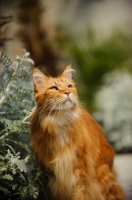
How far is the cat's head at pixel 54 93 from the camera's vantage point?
2.04 meters

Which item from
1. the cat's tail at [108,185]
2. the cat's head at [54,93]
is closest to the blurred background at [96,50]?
the cat's tail at [108,185]

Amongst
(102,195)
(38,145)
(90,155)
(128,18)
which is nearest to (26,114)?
(38,145)

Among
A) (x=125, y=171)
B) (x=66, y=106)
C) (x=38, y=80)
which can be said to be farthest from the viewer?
(x=125, y=171)

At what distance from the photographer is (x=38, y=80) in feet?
7.16

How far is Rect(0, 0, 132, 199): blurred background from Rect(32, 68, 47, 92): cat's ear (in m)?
0.56

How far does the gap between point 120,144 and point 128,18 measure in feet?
3.09

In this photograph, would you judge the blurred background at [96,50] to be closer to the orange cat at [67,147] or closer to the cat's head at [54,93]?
the orange cat at [67,147]

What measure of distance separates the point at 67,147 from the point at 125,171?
631 millimetres

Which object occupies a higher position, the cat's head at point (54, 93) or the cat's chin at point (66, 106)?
the cat's head at point (54, 93)

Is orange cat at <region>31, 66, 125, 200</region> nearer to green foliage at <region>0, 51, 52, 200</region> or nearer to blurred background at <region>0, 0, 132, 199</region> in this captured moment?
green foliage at <region>0, 51, 52, 200</region>

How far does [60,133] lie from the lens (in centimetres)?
211

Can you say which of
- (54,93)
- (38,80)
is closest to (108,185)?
(54,93)

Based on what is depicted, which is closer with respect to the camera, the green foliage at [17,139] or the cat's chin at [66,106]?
the cat's chin at [66,106]

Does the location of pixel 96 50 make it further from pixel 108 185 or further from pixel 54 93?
pixel 108 185
